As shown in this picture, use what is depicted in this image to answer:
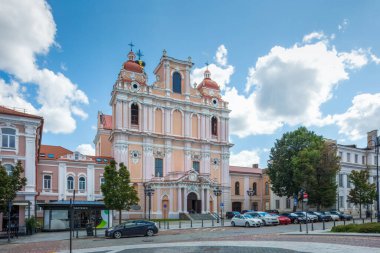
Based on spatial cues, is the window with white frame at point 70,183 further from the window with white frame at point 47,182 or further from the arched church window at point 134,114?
the arched church window at point 134,114

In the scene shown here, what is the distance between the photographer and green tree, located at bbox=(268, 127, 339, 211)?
5094cm

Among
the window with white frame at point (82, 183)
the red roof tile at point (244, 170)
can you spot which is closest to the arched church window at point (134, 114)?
the window with white frame at point (82, 183)

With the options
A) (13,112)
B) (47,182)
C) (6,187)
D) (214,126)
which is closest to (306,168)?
(214,126)

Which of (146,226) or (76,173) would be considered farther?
(76,173)

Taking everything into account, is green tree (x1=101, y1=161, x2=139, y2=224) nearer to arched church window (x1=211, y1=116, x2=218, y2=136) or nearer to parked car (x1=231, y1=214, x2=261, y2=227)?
parked car (x1=231, y1=214, x2=261, y2=227)

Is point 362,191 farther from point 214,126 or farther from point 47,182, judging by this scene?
point 47,182

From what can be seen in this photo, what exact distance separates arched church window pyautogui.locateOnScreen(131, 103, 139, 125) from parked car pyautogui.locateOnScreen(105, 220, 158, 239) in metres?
31.2

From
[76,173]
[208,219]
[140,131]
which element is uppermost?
[140,131]

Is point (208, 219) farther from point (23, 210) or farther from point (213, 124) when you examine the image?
point (23, 210)

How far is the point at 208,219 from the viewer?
54.3 metres

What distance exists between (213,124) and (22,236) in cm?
4032

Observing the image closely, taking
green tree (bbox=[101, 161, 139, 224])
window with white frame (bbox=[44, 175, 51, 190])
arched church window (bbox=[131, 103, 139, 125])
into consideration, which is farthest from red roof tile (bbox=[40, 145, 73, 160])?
green tree (bbox=[101, 161, 139, 224])

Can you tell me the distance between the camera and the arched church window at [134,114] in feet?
195

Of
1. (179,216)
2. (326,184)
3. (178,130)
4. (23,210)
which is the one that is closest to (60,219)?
(23,210)
